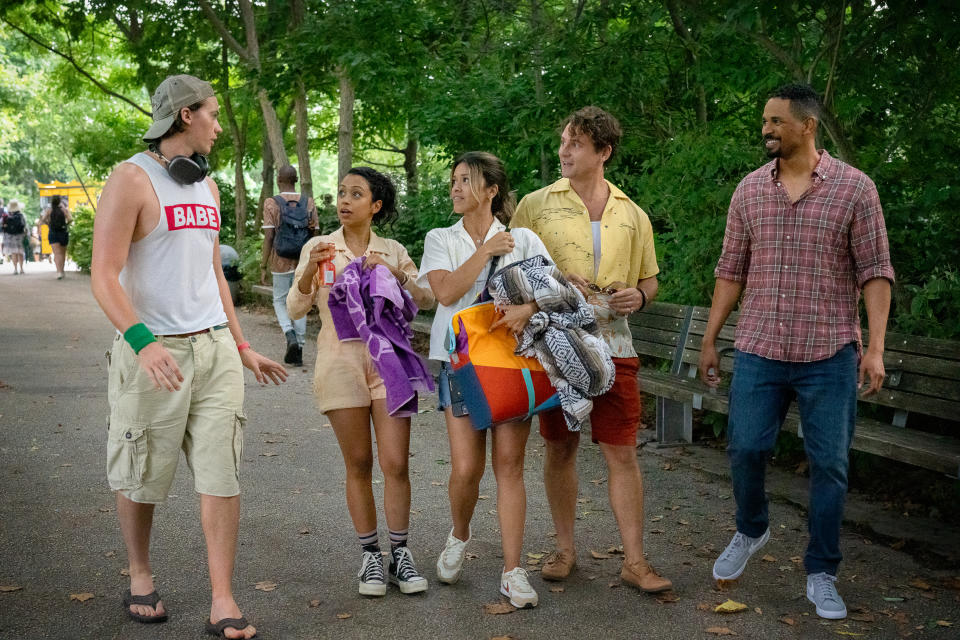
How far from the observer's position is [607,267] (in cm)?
461

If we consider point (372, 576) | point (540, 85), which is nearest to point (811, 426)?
point (372, 576)

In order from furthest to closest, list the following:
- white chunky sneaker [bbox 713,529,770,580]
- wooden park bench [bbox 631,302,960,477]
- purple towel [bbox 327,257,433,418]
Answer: wooden park bench [bbox 631,302,960,477]
white chunky sneaker [bbox 713,529,770,580]
purple towel [bbox 327,257,433,418]

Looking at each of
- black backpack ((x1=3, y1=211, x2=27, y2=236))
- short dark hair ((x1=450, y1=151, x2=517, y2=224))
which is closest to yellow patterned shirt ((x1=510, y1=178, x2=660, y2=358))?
short dark hair ((x1=450, y1=151, x2=517, y2=224))

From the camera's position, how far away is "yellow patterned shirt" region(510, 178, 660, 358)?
4.61 meters

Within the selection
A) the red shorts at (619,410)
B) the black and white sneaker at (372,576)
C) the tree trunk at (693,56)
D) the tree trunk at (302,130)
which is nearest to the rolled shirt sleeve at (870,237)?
the red shorts at (619,410)

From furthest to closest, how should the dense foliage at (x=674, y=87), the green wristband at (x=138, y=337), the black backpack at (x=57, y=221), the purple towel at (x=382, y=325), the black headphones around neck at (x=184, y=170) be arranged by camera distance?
the black backpack at (x=57, y=221) → the dense foliage at (x=674, y=87) → the purple towel at (x=382, y=325) → the black headphones around neck at (x=184, y=170) → the green wristband at (x=138, y=337)

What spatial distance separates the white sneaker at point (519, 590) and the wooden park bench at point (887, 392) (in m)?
1.91

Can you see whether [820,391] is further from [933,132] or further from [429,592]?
[933,132]

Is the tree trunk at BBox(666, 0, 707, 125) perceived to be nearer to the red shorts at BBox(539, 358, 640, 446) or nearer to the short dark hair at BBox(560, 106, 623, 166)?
the short dark hair at BBox(560, 106, 623, 166)

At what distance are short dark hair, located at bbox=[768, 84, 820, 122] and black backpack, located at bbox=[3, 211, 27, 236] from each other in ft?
→ 91.9

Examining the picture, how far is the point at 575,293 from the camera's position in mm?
4371

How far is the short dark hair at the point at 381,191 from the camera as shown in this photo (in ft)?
15.5

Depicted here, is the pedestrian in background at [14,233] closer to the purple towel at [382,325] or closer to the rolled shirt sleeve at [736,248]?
the purple towel at [382,325]

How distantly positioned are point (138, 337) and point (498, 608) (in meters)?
1.81
